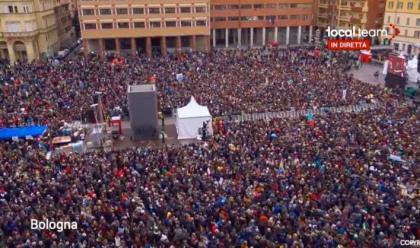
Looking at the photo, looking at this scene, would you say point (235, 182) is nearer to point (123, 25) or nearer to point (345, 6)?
point (123, 25)

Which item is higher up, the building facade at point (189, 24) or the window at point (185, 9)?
the window at point (185, 9)

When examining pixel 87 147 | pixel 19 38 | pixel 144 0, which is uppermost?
pixel 144 0

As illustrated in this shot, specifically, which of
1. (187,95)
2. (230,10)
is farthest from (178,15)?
(187,95)

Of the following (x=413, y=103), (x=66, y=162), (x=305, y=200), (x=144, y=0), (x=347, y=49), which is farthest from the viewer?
(x=144, y=0)

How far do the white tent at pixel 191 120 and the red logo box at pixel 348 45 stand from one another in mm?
28220

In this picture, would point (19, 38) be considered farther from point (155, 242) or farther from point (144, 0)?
point (155, 242)

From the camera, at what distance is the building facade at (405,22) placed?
54.9 m

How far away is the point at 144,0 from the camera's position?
54438 millimetres

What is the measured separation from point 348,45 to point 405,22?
1095cm

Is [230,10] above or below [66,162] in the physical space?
above

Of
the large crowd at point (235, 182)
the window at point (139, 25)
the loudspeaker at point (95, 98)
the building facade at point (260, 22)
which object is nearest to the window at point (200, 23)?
the window at point (139, 25)

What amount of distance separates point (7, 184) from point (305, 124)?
17264mm

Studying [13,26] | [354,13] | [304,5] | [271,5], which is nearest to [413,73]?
[354,13]

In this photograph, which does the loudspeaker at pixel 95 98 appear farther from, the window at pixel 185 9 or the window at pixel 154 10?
the window at pixel 185 9
